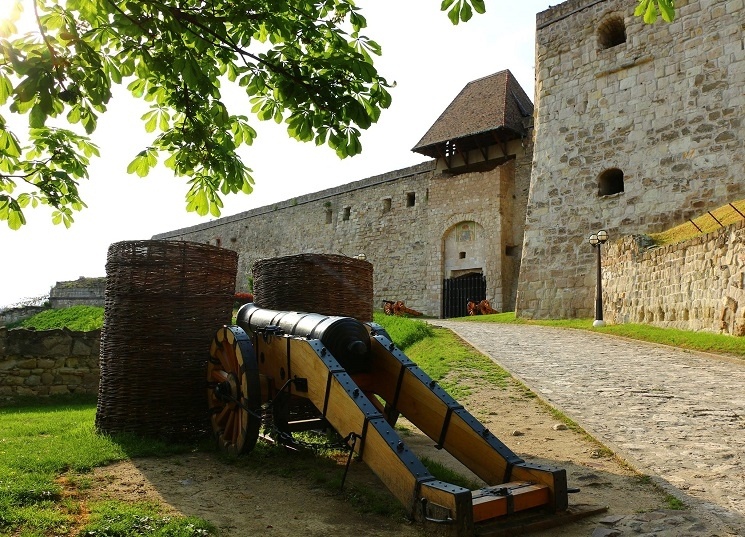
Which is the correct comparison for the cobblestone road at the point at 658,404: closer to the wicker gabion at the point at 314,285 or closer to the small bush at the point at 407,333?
the small bush at the point at 407,333

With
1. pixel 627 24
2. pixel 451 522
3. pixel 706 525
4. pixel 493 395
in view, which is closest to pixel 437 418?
pixel 451 522

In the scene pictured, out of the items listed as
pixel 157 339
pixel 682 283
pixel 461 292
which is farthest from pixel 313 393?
pixel 461 292

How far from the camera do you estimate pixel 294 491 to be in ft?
11.4

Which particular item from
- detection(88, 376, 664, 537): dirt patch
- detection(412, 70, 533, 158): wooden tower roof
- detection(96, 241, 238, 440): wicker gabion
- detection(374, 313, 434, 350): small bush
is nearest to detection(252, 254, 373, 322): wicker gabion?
detection(96, 241, 238, 440): wicker gabion

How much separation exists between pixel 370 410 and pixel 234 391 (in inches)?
54.1

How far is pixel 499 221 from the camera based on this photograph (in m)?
20.5

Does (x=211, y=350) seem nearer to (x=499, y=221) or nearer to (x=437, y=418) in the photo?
(x=437, y=418)

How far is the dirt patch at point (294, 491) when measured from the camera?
9.52 feet

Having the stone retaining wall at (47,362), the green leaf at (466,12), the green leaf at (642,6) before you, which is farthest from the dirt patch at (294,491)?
the stone retaining wall at (47,362)

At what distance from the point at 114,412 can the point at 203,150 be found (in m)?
2.08

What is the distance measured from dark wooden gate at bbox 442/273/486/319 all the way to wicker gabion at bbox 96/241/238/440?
1651cm

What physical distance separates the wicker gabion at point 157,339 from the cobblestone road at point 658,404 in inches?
120

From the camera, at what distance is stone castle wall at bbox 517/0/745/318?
43.6ft

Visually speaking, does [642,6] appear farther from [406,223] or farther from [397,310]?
[406,223]
